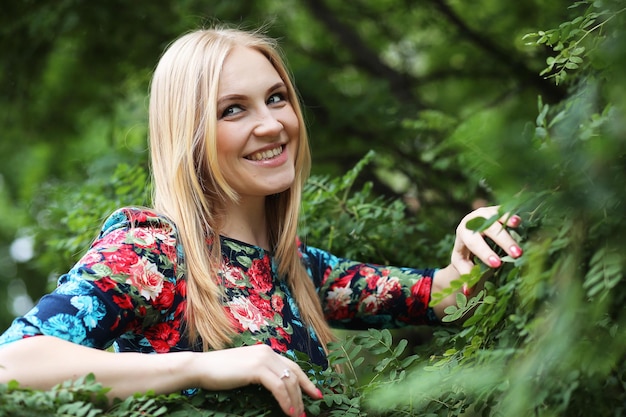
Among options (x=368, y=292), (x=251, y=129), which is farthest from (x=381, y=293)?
(x=251, y=129)

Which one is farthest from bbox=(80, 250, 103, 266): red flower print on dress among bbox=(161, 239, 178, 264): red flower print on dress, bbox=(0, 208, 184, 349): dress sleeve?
bbox=(161, 239, 178, 264): red flower print on dress

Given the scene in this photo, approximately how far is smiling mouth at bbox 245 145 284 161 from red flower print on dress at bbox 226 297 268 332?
45 cm

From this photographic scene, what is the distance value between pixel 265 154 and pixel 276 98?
22 centimetres

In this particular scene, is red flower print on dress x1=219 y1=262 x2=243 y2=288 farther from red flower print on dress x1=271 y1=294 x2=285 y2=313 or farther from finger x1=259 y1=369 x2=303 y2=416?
finger x1=259 y1=369 x2=303 y2=416

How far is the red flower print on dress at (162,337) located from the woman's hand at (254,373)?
0.30 meters

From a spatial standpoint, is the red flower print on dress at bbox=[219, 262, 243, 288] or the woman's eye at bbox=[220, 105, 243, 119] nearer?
the red flower print on dress at bbox=[219, 262, 243, 288]

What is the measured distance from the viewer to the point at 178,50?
2.68 m

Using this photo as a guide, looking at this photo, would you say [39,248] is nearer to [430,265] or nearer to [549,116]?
[430,265]

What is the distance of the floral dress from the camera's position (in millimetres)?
2080

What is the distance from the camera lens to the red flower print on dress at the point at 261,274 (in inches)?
102

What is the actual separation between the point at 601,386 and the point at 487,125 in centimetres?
65

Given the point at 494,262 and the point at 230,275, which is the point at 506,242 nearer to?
the point at 494,262

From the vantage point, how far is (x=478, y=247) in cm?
222

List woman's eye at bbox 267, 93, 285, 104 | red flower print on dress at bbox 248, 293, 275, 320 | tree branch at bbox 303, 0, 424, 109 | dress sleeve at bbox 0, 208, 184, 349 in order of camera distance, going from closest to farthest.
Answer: dress sleeve at bbox 0, 208, 184, 349, red flower print on dress at bbox 248, 293, 275, 320, woman's eye at bbox 267, 93, 285, 104, tree branch at bbox 303, 0, 424, 109
